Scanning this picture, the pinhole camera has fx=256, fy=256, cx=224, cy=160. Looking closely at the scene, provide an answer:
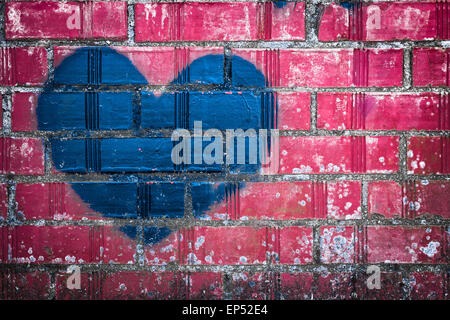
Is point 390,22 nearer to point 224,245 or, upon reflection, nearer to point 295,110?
point 295,110

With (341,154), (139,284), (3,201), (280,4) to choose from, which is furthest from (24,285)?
(280,4)

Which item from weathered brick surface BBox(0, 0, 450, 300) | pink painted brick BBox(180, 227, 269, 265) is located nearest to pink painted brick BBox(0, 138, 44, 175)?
weathered brick surface BBox(0, 0, 450, 300)

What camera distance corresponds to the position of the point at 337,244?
88 centimetres

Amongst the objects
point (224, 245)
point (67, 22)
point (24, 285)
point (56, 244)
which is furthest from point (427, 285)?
point (67, 22)

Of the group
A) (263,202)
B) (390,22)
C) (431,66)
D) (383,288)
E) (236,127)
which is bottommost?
(383,288)

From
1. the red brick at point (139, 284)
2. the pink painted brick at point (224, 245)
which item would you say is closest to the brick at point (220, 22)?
the pink painted brick at point (224, 245)

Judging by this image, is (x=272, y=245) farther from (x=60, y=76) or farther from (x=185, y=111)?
(x=60, y=76)

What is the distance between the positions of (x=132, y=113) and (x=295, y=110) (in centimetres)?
55

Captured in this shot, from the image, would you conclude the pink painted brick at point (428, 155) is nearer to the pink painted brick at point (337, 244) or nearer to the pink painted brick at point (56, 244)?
the pink painted brick at point (337, 244)

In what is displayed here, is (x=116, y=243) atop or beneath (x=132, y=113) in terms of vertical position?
beneath

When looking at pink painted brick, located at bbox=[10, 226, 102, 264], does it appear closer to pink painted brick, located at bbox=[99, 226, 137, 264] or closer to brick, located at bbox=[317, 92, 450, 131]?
pink painted brick, located at bbox=[99, 226, 137, 264]

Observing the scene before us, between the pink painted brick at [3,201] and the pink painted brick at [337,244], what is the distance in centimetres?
108

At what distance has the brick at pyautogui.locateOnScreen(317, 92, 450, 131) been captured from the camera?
0.85 metres

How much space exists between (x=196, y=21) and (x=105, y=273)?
916mm
